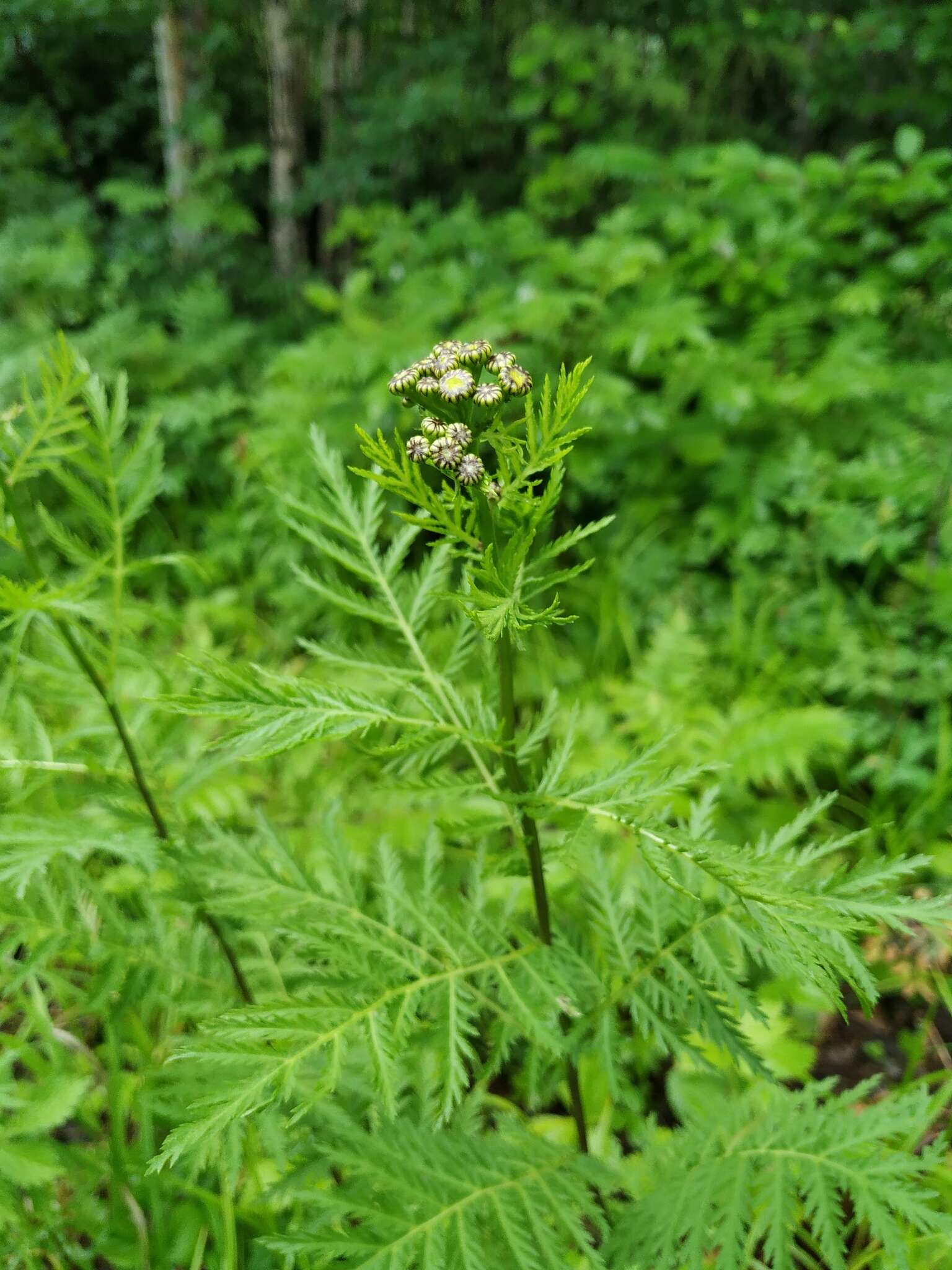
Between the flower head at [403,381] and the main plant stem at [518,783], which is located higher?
the flower head at [403,381]

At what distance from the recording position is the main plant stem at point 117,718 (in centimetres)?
98

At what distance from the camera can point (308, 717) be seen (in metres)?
0.74

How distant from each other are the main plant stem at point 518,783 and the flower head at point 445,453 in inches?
7.2

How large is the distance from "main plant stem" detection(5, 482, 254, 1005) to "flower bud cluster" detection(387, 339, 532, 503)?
52cm

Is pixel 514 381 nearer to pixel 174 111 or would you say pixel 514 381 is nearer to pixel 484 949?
pixel 484 949

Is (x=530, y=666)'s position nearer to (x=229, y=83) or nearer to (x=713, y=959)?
(x=713, y=959)

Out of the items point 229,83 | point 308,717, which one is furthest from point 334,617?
point 229,83

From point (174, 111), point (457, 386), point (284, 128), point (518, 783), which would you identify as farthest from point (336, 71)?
point (518, 783)

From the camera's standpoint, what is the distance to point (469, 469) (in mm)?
684

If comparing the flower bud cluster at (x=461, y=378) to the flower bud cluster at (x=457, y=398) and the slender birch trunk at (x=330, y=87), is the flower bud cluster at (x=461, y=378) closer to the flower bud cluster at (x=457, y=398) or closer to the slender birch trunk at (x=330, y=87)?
the flower bud cluster at (x=457, y=398)

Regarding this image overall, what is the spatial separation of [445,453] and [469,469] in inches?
1.0

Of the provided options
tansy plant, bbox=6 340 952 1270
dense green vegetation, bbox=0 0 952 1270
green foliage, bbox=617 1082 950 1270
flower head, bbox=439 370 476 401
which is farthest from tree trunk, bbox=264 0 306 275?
green foliage, bbox=617 1082 950 1270

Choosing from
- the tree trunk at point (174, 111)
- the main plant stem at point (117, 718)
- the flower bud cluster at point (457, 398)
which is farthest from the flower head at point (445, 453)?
the tree trunk at point (174, 111)

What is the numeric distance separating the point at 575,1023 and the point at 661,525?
213cm
